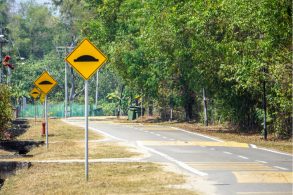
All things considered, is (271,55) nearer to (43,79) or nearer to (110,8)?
(43,79)

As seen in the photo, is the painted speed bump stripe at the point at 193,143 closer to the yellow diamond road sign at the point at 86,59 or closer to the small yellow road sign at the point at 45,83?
the small yellow road sign at the point at 45,83

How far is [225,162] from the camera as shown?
68.9 feet

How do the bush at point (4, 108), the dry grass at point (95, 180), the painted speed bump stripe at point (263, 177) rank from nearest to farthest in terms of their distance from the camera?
the dry grass at point (95, 180) → the painted speed bump stripe at point (263, 177) → the bush at point (4, 108)

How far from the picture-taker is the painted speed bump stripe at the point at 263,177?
16141mm

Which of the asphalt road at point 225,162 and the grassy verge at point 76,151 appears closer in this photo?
the asphalt road at point 225,162

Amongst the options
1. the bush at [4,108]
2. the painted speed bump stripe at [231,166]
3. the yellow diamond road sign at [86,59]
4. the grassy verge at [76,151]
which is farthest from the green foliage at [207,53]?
the yellow diamond road sign at [86,59]

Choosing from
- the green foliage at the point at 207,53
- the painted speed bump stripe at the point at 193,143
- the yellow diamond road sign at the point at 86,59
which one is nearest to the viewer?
the yellow diamond road sign at the point at 86,59

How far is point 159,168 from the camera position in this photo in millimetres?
18750

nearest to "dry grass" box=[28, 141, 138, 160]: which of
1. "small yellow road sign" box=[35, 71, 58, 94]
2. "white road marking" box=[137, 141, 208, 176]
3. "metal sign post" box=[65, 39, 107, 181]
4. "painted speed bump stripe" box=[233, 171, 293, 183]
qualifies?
"white road marking" box=[137, 141, 208, 176]

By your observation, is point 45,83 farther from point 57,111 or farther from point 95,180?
point 57,111

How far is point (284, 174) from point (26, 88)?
79729mm

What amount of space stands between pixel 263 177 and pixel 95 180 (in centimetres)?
422

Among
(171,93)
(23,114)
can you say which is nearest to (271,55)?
(171,93)

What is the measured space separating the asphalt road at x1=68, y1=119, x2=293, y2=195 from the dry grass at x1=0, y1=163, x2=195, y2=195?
1081 mm
